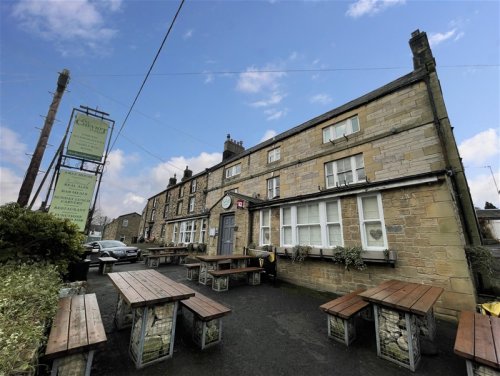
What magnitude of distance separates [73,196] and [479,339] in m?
12.6

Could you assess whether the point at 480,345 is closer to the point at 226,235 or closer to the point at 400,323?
the point at 400,323

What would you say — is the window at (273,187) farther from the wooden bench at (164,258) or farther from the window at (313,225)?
the wooden bench at (164,258)

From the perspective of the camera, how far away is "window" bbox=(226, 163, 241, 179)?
16.8 meters

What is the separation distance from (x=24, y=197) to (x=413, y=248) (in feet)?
43.2

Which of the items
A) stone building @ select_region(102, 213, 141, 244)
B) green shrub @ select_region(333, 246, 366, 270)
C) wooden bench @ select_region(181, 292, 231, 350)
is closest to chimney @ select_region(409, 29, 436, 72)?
green shrub @ select_region(333, 246, 366, 270)

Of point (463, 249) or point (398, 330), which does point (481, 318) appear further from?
point (463, 249)

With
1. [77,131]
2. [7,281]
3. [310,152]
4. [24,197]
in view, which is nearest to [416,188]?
[310,152]

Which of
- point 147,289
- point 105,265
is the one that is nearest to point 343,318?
point 147,289

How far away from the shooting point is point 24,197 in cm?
765

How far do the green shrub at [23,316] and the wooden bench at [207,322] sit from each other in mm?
1947

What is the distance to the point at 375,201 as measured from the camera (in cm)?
676

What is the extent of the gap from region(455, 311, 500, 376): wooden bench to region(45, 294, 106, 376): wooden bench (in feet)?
14.2

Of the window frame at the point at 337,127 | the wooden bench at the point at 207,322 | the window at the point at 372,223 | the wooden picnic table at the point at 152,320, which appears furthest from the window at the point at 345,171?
the wooden picnic table at the point at 152,320

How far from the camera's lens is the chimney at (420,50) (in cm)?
901
